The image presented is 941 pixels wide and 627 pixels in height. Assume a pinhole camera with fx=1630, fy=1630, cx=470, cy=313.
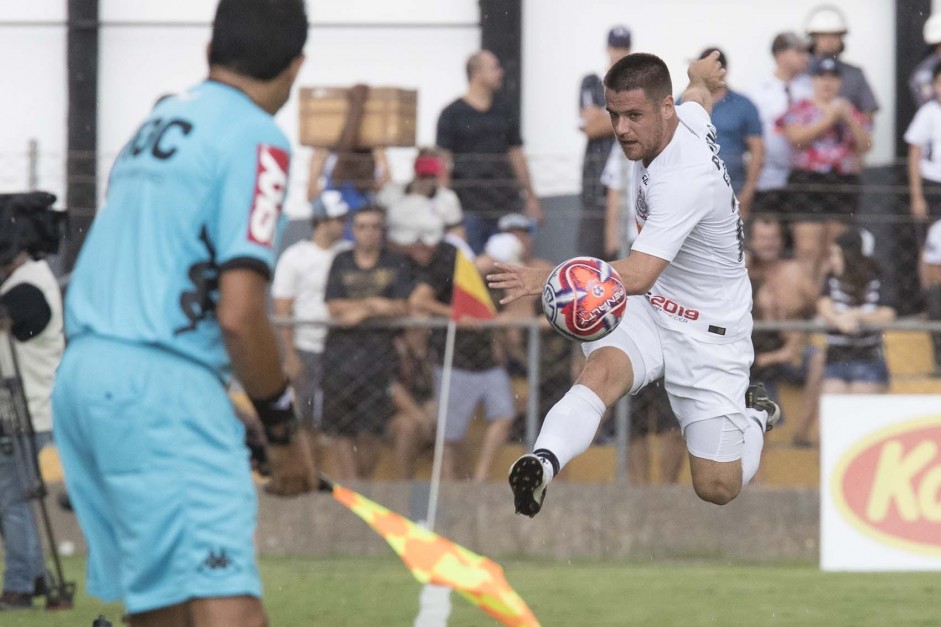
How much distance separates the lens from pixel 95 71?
17.2 meters

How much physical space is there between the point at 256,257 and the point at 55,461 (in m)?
9.06

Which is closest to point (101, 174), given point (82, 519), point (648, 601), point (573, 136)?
point (573, 136)

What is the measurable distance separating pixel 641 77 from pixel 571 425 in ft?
5.09

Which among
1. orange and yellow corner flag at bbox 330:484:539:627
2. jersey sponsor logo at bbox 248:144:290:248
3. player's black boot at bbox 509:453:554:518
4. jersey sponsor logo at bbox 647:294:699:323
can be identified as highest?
jersey sponsor logo at bbox 248:144:290:248

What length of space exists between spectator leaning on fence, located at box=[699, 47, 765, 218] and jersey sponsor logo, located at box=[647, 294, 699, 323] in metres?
4.71

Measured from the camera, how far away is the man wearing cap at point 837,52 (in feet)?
43.5

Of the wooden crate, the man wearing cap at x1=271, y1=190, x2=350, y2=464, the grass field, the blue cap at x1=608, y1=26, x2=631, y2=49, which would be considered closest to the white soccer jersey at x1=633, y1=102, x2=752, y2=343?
the grass field

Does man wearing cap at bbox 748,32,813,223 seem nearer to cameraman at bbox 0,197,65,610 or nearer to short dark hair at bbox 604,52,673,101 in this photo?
short dark hair at bbox 604,52,673,101

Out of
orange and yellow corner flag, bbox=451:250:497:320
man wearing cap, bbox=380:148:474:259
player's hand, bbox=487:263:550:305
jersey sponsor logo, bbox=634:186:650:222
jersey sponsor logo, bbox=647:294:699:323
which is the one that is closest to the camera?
player's hand, bbox=487:263:550:305

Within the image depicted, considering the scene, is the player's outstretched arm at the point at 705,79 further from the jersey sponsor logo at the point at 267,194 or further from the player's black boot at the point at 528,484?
the jersey sponsor logo at the point at 267,194

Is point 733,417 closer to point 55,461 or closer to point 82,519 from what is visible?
point 82,519

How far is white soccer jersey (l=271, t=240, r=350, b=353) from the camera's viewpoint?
1224 centimetres

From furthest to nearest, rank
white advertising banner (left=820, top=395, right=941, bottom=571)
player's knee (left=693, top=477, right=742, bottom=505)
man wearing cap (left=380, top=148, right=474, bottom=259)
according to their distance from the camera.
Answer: man wearing cap (left=380, top=148, right=474, bottom=259) → white advertising banner (left=820, top=395, right=941, bottom=571) → player's knee (left=693, top=477, right=742, bottom=505)

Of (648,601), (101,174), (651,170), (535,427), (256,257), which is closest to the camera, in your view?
(256,257)
